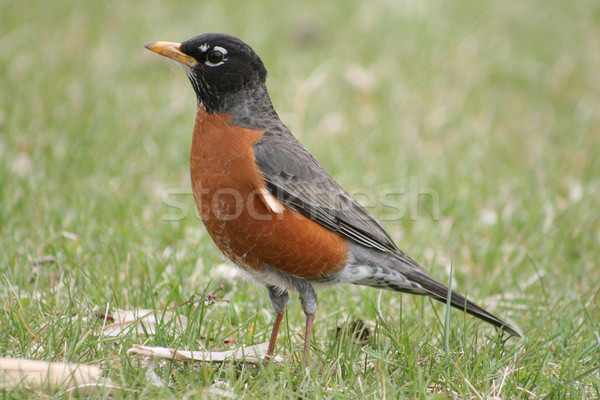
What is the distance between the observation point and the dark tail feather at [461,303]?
11.0 feet

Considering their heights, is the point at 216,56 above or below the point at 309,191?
above

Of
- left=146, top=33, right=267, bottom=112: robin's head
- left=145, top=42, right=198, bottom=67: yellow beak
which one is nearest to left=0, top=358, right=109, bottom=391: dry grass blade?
left=146, top=33, right=267, bottom=112: robin's head

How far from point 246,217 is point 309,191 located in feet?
1.61

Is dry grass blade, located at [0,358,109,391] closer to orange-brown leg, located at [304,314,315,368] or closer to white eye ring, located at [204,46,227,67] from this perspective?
orange-brown leg, located at [304,314,315,368]

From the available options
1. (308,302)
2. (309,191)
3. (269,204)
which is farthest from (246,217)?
(308,302)

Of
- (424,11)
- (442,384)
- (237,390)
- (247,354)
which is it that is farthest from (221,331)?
(424,11)

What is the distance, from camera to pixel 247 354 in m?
3.05

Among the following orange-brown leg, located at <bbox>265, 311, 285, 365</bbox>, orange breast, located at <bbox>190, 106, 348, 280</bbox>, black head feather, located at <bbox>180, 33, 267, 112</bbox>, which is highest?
black head feather, located at <bbox>180, 33, 267, 112</bbox>

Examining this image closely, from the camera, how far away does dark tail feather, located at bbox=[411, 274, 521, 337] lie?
11.0ft

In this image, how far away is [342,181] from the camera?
5.69 m

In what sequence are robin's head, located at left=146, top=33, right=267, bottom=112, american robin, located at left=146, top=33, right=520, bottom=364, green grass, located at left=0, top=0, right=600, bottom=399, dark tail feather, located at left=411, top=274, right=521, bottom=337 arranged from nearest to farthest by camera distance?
green grass, located at left=0, top=0, right=600, bottom=399 → american robin, located at left=146, top=33, right=520, bottom=364 → dark tail feather, located at left=411, top=274, right=521, bottom=337 → robin's head, located at left=146, top=33, right=267, bottom=112

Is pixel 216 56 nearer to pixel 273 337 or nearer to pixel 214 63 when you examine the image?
pixel 214 63

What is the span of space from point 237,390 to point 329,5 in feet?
25.1

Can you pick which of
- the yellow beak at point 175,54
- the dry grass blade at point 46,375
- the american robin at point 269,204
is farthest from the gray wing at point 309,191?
the dry grass blade at point 46,375
